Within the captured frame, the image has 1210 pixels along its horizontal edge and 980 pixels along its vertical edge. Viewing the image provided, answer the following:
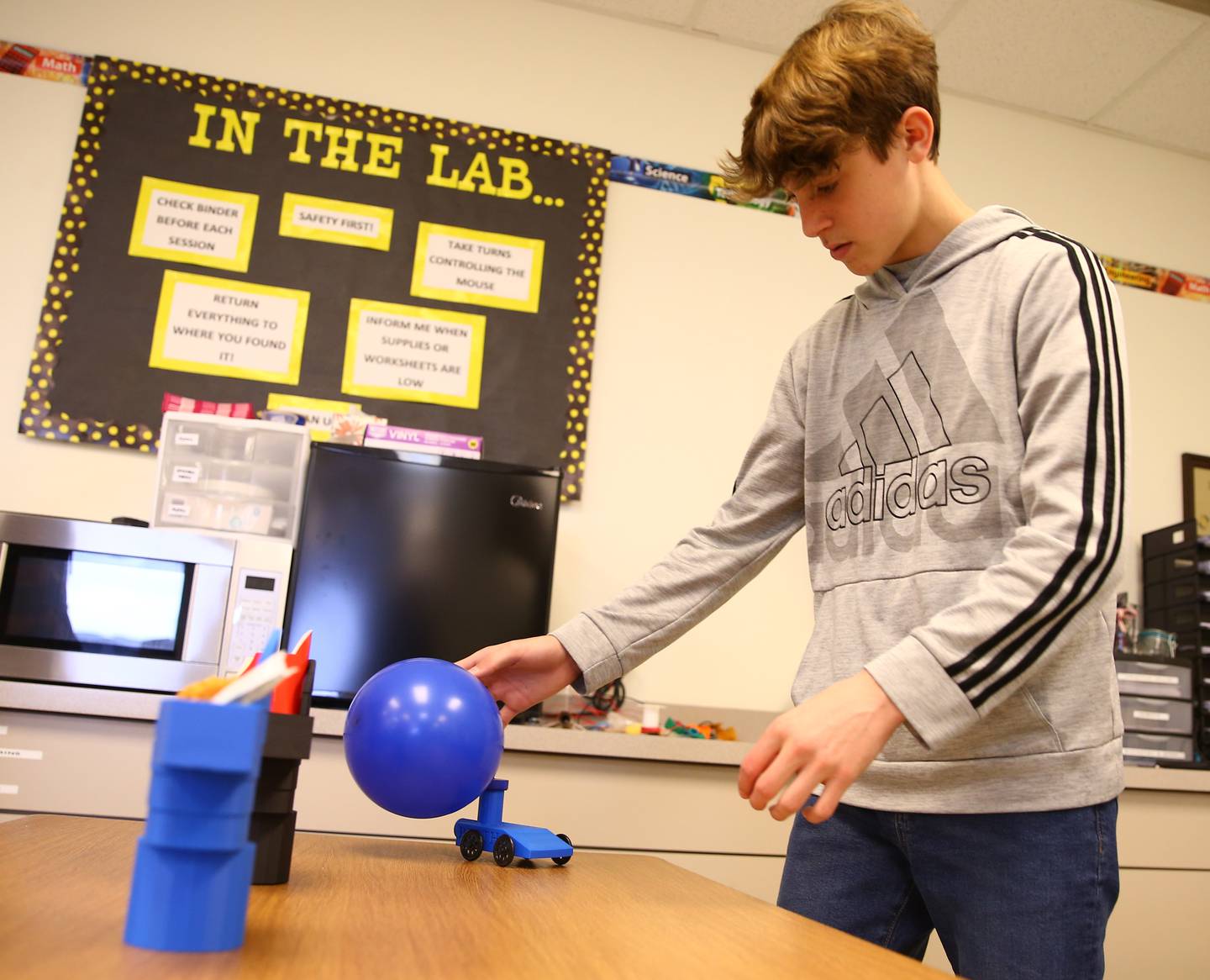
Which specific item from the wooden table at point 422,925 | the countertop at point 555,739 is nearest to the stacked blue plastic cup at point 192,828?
the wooden table at point 422,925

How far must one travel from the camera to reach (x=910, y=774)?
3.26ft

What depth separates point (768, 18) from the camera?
2.78 metres

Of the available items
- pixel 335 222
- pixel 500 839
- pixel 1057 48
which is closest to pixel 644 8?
pixel 335 222

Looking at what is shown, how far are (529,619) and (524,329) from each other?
0.81 m

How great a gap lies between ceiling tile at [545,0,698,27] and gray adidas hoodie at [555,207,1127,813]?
5.98 ft

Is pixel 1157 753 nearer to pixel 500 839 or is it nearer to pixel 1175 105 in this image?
pixel 1175 105

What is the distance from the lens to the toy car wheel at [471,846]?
1.05 metres

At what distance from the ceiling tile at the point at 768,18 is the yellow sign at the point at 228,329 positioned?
4.54ft

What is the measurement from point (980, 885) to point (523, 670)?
1.69 ft

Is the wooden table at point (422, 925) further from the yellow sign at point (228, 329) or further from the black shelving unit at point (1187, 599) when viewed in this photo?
the black shelving unit at point (1187, 599)

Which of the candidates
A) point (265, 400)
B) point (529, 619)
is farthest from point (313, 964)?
point (265, 400)

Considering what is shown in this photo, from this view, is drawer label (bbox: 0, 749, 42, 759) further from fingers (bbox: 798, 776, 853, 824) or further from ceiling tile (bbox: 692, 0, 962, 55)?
ceiling tile (bbox: 692, 0, 962, 55)

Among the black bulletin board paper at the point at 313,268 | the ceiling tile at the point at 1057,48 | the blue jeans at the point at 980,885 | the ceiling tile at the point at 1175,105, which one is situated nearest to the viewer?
the blue jeans at the point at 980,885

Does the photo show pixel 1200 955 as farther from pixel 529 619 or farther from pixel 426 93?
pixel 426 93
